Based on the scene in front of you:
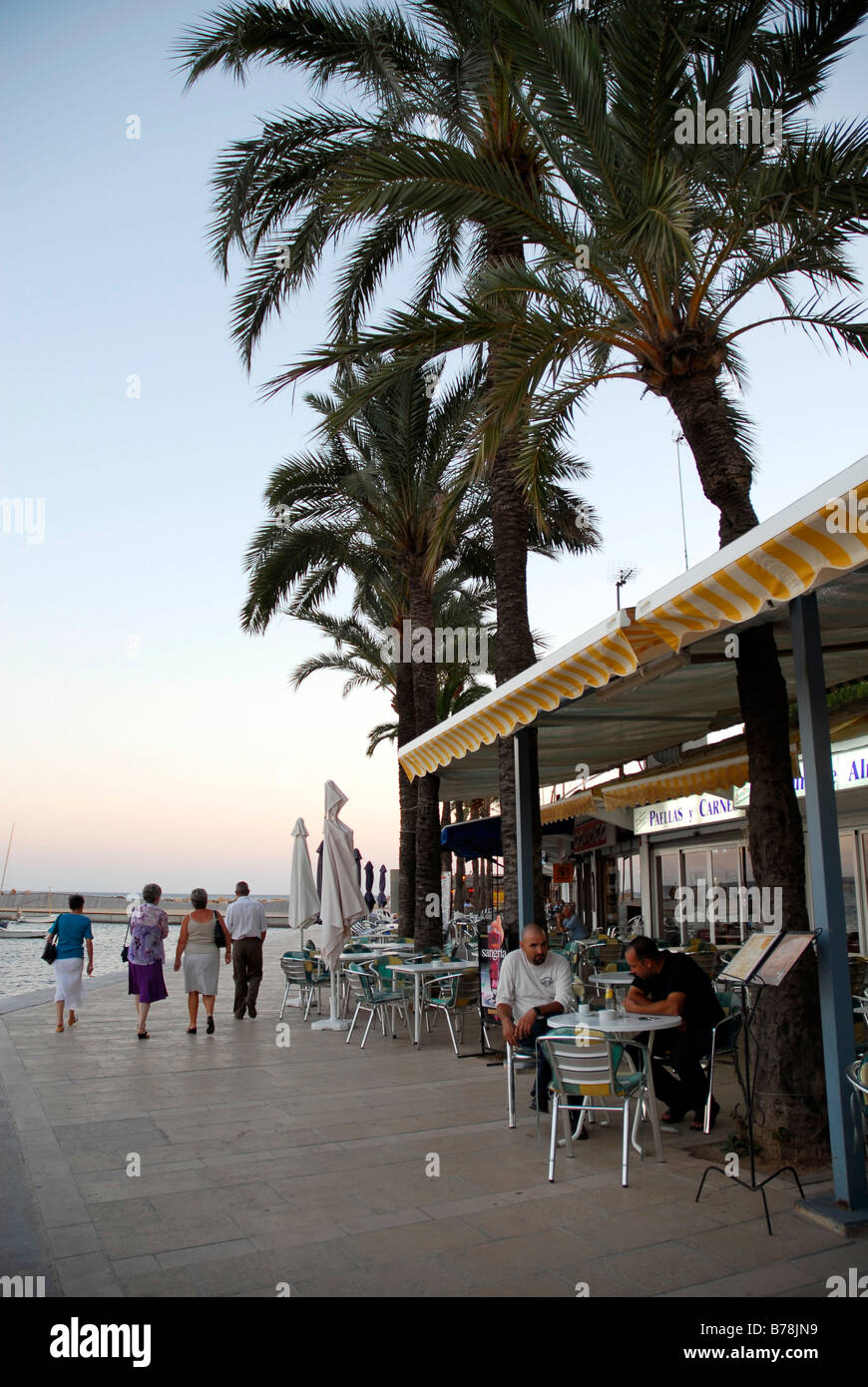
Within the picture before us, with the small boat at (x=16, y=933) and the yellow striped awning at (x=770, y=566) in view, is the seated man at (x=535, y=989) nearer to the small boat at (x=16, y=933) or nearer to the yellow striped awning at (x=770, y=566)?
the yellow striped awning at (x=770, y=566)

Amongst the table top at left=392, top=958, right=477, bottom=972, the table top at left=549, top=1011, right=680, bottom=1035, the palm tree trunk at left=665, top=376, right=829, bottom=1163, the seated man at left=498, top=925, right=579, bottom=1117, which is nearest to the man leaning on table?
the seated man at left=498, top=925, right=579, bottom=1117

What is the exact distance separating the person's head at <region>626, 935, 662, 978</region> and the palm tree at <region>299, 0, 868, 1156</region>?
3.09 feet

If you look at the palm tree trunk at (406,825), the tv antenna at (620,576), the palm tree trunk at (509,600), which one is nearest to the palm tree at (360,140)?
the palm tree trunk at (509,600)

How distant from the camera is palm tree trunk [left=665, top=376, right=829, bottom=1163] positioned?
5.59m

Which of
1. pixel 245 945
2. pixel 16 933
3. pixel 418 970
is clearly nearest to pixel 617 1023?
pixel 418 970

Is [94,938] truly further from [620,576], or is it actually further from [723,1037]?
[723,1037]

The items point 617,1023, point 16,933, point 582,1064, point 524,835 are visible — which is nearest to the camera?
point 582,1064

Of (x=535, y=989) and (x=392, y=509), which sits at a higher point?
(x=392, y=509)

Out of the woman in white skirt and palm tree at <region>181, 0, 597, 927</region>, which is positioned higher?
palm tree at <region>181, 0, 597, 927</region>

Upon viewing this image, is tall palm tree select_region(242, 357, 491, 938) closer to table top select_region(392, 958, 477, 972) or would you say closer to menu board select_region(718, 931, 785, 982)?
table top select_region(392, 958, 477, 972)

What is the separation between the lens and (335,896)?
11508mm

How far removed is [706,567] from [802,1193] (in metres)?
3.16

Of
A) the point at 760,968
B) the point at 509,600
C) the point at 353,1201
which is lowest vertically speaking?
the point at 353,1201

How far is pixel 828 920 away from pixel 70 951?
29.1 ft
